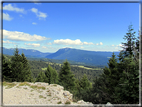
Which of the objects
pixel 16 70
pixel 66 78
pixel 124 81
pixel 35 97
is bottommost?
pixel 66 78

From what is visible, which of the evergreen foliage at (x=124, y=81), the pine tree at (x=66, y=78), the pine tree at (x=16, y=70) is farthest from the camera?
the pine tree at (x=66, y=78)

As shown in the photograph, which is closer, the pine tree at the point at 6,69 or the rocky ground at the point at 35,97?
the rocky ground at the point at 35,97

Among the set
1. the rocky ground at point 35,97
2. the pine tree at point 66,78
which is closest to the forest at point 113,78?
the pine tree at point 66,78

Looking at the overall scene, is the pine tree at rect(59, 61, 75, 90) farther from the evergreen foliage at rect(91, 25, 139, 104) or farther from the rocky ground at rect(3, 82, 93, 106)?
the rocky ground at rect(3, 82, 93, 106)

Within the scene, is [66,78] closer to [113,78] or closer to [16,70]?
[16,70]

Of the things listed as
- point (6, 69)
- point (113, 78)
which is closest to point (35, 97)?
point (113, 78)

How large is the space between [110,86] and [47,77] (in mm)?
27829

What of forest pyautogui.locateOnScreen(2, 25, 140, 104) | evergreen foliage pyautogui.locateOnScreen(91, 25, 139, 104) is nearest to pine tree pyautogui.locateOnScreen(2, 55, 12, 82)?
forest pyautogui.locateOnScreen(2, 25, 140, 104)

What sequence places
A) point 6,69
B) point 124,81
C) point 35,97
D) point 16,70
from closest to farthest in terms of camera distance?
point 124,81 < point 35,97 < point 16,70 < point 6,69

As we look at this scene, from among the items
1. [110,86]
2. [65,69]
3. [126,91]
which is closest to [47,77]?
[65,69]

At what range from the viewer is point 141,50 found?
5.12m

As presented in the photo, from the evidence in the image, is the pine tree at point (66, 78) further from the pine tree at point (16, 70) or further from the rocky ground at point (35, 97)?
the rocky ground at point (35, 97)

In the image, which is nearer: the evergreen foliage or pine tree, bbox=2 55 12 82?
the evergreen foliage

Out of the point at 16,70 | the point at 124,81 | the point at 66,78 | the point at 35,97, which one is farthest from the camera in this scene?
the point at 66,78
